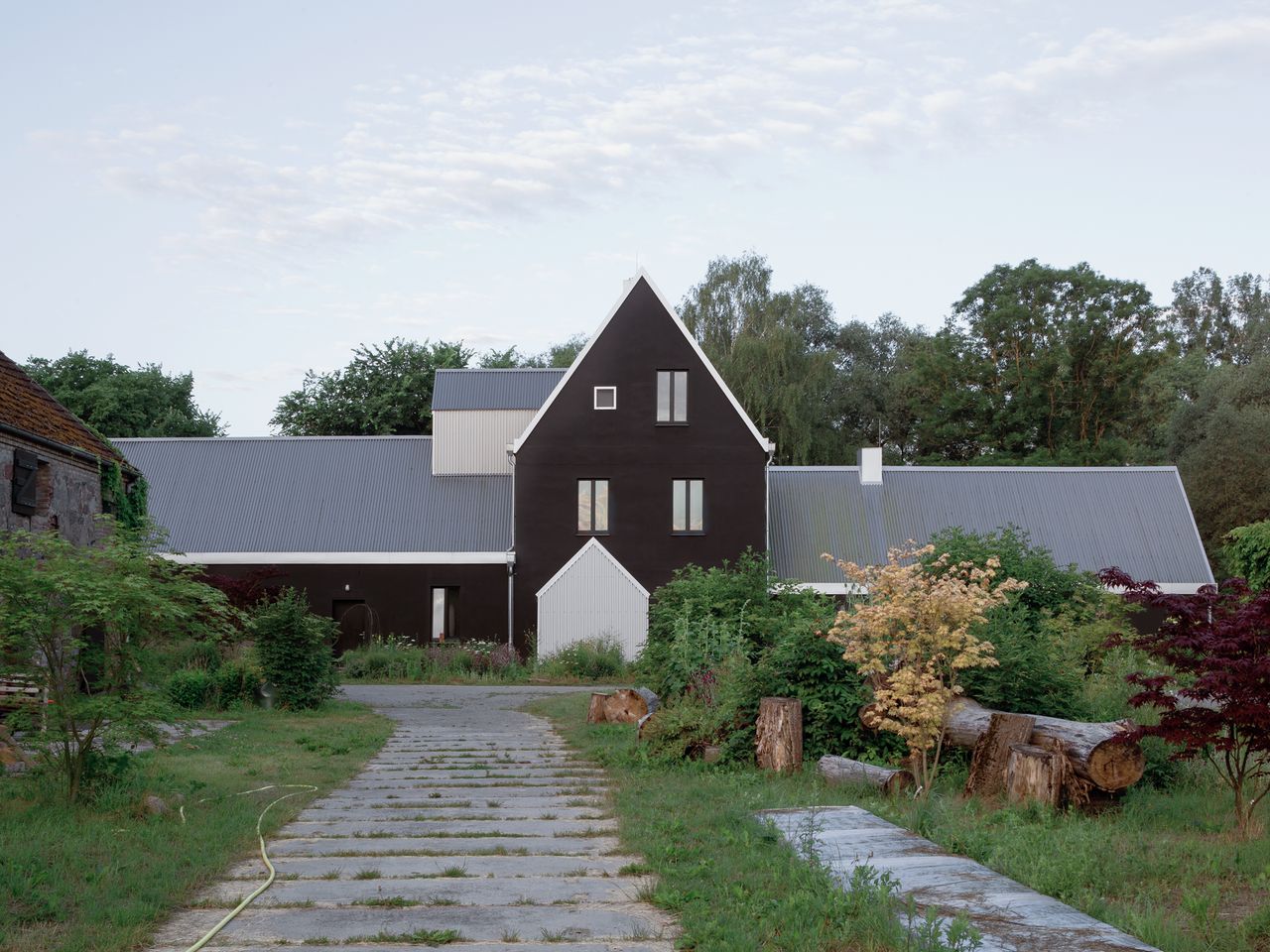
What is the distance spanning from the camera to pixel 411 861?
8.56 m

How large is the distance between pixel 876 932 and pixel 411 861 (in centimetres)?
364

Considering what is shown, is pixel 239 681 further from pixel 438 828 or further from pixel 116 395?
pixel 116 395

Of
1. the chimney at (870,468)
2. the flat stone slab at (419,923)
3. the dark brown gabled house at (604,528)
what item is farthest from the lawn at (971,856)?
the chimney at (870,468)

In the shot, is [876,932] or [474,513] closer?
[876,932]

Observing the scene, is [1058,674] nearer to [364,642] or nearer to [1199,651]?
[1199,651]

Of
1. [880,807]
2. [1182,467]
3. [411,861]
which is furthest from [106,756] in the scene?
[1182,467]

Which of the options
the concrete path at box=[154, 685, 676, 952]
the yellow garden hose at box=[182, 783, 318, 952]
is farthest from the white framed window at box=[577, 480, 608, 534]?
the yellow garden hose at box=[182, 783, 318, 952]

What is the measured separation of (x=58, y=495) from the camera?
19.2m

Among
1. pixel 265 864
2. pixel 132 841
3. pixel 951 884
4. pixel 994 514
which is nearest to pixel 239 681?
pixel 132 841

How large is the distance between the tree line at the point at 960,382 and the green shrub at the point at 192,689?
103ft

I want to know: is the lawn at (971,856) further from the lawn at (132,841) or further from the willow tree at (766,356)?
the willow tree at (766,356)

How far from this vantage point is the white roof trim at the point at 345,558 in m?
33.9

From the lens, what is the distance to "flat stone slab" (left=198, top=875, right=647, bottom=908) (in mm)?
7406

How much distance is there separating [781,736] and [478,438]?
84.0 ft
